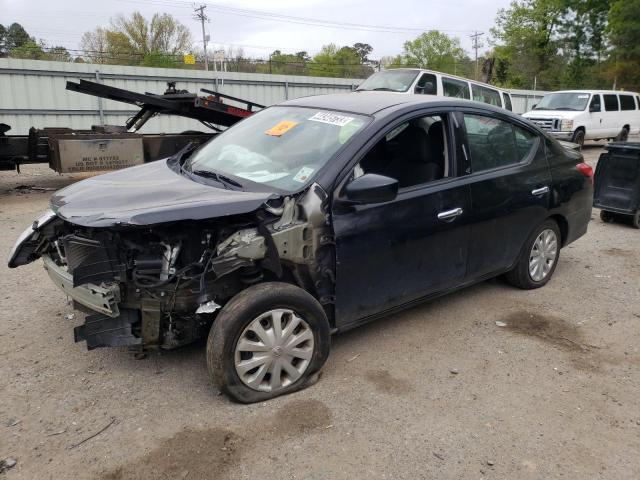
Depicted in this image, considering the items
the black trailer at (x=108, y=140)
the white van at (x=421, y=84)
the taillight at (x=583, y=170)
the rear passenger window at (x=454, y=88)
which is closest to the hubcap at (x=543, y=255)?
the taillight at (x=583, y=170)

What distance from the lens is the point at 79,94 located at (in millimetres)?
14055

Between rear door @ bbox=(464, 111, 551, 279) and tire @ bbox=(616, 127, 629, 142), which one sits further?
tire @ bbox=(616, 127, 629, 142)

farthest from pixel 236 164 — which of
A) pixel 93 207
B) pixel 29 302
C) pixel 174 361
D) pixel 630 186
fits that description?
pixel 630 186

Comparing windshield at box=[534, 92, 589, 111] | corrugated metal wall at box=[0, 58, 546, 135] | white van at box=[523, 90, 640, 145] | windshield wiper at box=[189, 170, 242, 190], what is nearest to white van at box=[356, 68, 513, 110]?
white van at box=[523, 90, 640, 145]

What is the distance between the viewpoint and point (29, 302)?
446 centimetres

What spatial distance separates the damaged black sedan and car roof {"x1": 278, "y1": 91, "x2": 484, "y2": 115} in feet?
0.08

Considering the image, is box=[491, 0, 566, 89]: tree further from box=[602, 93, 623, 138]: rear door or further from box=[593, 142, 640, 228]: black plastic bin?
box=[593, 142, 640, 228]: black plastic bin

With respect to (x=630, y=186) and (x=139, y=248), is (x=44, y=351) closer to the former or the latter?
(x=139, y=248)

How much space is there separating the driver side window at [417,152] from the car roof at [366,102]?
0.15m

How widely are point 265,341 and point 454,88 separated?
1081cm

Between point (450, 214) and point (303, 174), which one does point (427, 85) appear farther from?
point (303, 174)

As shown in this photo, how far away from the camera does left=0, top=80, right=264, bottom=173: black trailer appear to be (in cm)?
882

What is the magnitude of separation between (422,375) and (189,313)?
156cm

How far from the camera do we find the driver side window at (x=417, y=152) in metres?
3.80
